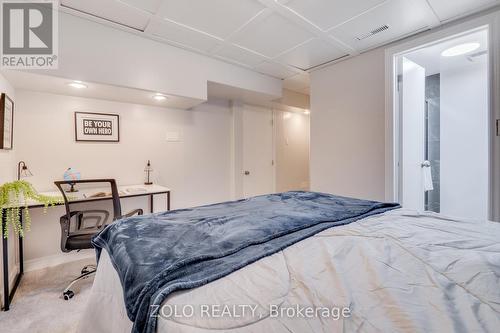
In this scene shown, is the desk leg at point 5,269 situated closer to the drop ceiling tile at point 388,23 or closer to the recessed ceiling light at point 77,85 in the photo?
the recessed ceiling light at point 77,85

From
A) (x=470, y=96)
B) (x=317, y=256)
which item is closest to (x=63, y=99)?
(x=317, y=256)

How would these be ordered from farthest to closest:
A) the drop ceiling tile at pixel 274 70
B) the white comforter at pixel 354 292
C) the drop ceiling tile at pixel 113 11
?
the drop ceiling tile at pixel 274 70
the drop ceiling tile at pixel 113 11
the white comforter at pixel 354 292

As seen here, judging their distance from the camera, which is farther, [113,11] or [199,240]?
[113,11]

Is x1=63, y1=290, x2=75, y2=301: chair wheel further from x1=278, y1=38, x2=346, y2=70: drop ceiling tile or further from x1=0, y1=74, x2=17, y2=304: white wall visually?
x1=278, y1=38, x2=346, y2=70: drop ceiling tile

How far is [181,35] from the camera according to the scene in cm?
250

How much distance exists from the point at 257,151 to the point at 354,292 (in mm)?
3683

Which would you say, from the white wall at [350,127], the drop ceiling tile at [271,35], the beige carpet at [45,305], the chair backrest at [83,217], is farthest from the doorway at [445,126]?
the beige carpet at [45,305]

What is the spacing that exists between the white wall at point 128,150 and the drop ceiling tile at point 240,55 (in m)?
0.93

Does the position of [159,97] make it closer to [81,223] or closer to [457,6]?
[81,223]

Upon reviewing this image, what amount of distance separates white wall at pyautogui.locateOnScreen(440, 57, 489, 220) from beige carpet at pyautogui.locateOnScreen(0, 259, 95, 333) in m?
4.41

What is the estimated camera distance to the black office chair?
184cm

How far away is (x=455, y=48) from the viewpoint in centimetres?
261

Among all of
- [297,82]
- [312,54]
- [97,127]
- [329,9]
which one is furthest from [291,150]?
[97,127]

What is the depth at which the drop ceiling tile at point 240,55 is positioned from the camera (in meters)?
2.81
